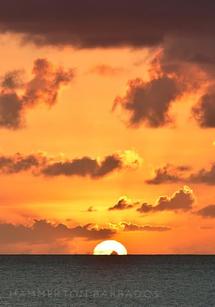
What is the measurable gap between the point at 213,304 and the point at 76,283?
2240 inches

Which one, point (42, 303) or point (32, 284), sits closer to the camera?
point (42, 303)

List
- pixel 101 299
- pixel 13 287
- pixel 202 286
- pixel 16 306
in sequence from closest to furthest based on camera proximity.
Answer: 1. pixel 16 306
2. pixel 101 299
3. pixel 13 287
4. pixel 202 286

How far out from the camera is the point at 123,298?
13175cm

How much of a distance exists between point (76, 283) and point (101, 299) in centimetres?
5212

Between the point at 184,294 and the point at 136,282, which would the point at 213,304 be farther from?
the point at 136,282

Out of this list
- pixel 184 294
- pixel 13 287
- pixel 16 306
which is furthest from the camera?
pixel 13 287

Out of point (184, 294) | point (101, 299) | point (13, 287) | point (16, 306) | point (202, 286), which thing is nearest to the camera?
point (16, 306)

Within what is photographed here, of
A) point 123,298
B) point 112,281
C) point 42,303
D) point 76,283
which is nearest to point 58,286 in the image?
point 76,283

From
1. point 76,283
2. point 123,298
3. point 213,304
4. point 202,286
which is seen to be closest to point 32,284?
point 76,283

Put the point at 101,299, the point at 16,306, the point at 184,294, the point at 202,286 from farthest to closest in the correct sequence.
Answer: the point at 202,286 → the point at 184,294 → the point at 101,299 → the point at 16,306

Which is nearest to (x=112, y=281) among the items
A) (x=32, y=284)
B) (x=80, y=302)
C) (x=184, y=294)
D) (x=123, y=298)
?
(x=32, y=284)

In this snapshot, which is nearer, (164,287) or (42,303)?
(42,303)

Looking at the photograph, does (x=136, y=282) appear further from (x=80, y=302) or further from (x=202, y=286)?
(x=80, y=302)

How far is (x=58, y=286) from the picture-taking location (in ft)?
553
